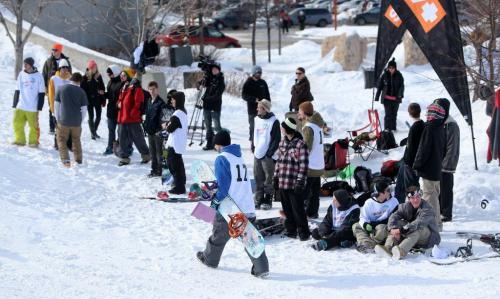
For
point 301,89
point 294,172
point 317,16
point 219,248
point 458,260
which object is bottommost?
point 458,260

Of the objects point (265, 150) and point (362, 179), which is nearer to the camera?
point (265, 150)

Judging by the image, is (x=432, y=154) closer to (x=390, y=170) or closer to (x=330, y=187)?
(x=390, y=170)

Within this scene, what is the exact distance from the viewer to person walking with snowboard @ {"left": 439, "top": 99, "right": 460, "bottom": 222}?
11.2 m

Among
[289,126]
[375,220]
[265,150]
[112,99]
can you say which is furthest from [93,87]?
Result: [375,220]

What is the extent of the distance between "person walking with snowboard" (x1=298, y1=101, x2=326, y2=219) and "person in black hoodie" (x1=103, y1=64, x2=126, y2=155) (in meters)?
4.37

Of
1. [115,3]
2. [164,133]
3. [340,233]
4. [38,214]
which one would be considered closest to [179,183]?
[164,133]

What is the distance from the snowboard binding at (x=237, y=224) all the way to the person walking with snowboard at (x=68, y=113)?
18.4 ft

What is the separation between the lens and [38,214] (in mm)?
11297

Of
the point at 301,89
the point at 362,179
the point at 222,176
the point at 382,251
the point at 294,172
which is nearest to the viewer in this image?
the point at 222,176

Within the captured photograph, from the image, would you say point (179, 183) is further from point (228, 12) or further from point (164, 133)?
point (228, 12)

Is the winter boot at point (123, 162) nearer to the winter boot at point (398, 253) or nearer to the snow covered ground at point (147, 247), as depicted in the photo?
the snow covered ground at point (147, 247)

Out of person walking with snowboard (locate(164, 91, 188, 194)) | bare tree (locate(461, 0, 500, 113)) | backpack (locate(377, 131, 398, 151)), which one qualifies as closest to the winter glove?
person walking with snowboard (locate(164, 91, 188, 194))

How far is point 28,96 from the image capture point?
47.1 feet

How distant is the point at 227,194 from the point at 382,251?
76.5 inches
